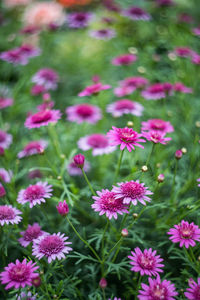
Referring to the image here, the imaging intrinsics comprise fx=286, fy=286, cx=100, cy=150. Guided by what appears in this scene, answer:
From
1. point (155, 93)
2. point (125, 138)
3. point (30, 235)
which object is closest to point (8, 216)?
point (30, 235)

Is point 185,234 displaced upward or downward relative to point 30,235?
upward

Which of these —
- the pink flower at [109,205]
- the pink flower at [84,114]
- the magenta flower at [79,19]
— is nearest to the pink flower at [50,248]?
the pink flower at [109,205]

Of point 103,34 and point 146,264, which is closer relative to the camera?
point 146,264

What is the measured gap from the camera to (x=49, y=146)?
2.20 meters

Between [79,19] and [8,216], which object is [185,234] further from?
[79,19]

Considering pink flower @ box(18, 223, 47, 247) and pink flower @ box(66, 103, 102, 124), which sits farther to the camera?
pink flower @ box(66, 103, 102, 124)

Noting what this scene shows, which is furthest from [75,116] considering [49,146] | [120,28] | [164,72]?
[120,28]

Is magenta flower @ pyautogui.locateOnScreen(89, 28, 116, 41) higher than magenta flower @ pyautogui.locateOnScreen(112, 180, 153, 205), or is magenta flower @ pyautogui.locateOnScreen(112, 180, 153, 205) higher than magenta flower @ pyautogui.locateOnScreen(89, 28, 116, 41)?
magenta flower @ pyautogui.locateOnScreen(89, 28, 116, 41)

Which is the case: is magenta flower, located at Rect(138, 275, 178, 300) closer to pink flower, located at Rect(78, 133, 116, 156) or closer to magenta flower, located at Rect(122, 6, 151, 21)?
pink flower, located at Rect(78, 133, 116, 156)

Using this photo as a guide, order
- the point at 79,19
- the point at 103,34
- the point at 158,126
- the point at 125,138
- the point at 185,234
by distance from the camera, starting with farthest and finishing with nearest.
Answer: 1. the point at 79,19
2. the point at 103,34
3. the point at 158,126
4. the point at 125,138
5. the point at 185,234

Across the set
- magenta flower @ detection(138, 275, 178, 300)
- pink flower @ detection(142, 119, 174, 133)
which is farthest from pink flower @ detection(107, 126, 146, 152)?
magenta flower @ detection(138, 275, 178, 300)

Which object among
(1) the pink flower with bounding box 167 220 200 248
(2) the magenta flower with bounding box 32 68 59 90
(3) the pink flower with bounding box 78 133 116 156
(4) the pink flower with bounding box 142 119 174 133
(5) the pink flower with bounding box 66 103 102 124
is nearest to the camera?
(1) the pink flower with bounding box 167 220 200 248

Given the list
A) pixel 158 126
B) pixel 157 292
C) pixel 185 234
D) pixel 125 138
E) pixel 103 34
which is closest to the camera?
pixel 157 292

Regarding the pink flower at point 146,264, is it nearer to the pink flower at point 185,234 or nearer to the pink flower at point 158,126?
the pink flower at point 185,234
